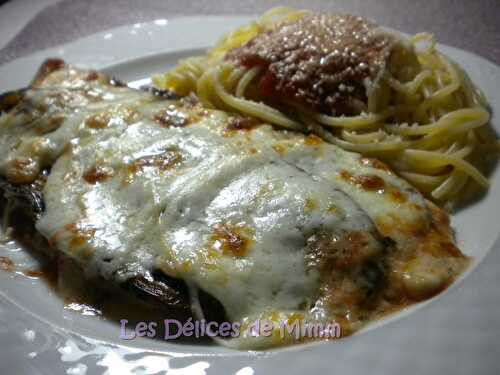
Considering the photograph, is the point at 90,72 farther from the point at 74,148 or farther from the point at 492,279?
the point at 492,279

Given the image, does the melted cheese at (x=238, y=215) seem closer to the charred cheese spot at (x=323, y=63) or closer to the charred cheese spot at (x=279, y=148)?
the charred cheese spot at (x=279, y=148)

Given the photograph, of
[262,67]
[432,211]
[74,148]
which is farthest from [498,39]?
[74,148]

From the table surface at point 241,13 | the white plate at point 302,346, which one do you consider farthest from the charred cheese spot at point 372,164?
the table surface at point 241,13

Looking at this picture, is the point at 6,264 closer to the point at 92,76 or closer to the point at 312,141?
the point at 92,76

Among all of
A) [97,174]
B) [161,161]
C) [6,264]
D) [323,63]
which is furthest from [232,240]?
[323,63]

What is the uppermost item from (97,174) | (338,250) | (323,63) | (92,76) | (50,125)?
(323,63)

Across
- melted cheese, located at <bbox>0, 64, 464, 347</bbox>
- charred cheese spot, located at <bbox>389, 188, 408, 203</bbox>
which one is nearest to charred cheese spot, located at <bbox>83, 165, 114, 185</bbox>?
melted cheese, located at <bbox>0, 64, 464, 347</bbox>
